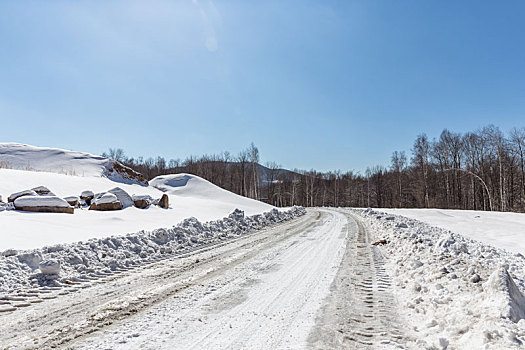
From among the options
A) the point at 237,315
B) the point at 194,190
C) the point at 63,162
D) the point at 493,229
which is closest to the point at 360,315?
the point at 237,315

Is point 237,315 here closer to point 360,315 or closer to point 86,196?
point 360,315

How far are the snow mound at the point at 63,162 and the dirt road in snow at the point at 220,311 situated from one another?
68.9 ft

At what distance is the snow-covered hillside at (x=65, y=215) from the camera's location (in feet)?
25.5

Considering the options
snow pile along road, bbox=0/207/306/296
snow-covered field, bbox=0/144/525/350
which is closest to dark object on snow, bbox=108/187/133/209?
snow-covered field, bbox=0/144/525/350

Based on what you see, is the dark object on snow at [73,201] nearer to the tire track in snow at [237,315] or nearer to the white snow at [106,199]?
the white snow at [106,199]

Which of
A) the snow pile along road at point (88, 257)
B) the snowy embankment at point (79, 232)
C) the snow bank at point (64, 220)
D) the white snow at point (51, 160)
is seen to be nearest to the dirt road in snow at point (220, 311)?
the snow pile along road at point (88, 257)

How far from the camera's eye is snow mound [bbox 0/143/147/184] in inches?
936

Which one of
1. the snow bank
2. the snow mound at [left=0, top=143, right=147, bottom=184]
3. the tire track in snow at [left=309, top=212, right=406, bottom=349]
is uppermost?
the snow mound at [left=0, top=143, right=147, bottom=184]

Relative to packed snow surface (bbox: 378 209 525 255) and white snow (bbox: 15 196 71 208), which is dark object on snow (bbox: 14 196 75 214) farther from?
packed snow surface (bbox: 378 209 525 255)

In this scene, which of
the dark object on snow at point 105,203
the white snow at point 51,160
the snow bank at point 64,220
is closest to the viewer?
the snow bank at point 64,220

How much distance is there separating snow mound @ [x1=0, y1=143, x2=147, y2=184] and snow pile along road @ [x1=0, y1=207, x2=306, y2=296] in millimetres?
16940

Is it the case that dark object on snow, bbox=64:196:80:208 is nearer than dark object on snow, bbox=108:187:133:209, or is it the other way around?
dark object on snow, bbox=64:196:80:208

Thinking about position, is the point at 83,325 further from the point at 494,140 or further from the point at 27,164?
the point at 494,140

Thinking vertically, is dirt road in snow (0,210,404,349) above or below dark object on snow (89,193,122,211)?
below
